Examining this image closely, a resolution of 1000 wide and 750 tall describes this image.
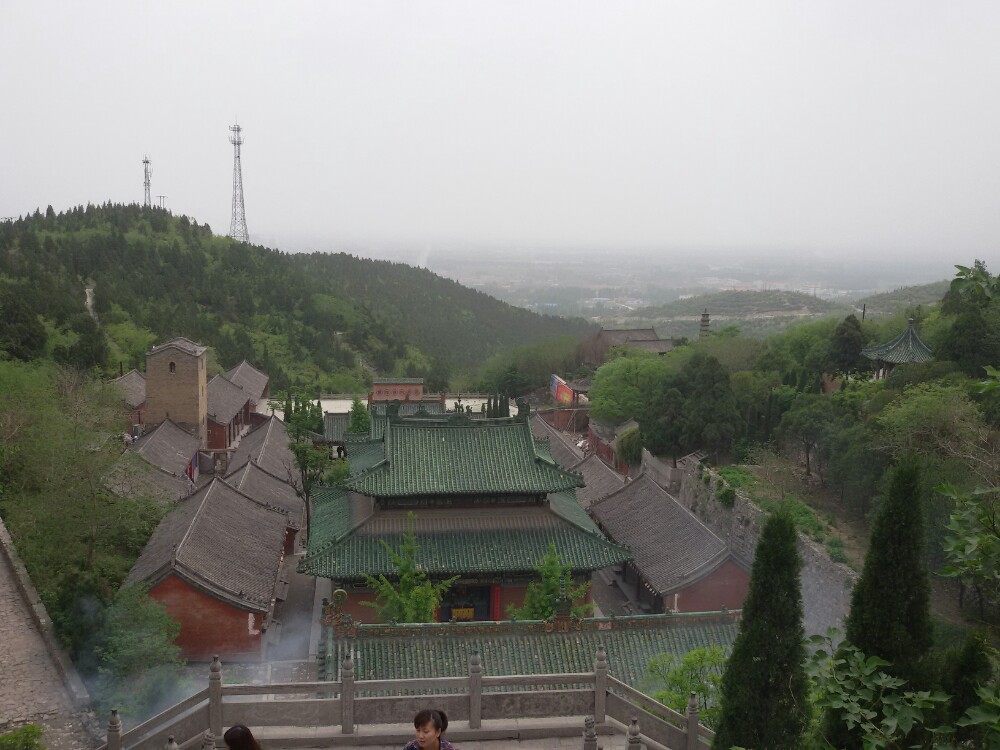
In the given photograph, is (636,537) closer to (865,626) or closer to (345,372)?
(865,626)

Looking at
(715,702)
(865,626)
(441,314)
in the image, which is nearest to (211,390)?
(715,702)

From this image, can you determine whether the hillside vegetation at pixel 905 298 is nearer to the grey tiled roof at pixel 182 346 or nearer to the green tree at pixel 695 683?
the grey tiled roof at pixel 182 346

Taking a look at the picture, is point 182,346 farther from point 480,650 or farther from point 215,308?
point 215,308

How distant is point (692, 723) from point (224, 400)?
3520 cm

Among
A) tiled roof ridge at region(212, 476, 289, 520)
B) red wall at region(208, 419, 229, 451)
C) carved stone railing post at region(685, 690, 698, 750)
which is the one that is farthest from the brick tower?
carved stone railing post at region(685, 690, 698, 750)

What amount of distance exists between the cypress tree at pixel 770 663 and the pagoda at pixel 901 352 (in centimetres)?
2134

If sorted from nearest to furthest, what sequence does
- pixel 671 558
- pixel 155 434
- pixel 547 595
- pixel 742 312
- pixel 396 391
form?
pixel 547 595 < pixel 671 558 < pixel 155 434 < pixel 396 391 < pixel 742 312

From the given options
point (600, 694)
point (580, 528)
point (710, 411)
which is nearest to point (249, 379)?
point (710, 411)

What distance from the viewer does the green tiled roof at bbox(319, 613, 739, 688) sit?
13.4 metres

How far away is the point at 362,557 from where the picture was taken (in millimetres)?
18391

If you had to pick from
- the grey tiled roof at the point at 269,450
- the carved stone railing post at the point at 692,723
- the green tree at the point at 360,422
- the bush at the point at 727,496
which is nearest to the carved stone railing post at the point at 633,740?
the carved stone railing post at the point at 692,723

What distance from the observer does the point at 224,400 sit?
4150 cm

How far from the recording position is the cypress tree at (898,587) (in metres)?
7.69

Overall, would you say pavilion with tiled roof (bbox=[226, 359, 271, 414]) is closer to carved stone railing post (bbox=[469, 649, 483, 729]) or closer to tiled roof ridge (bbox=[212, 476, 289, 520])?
tiled roof ridge (bbox=[212, 476, 289, 520])
